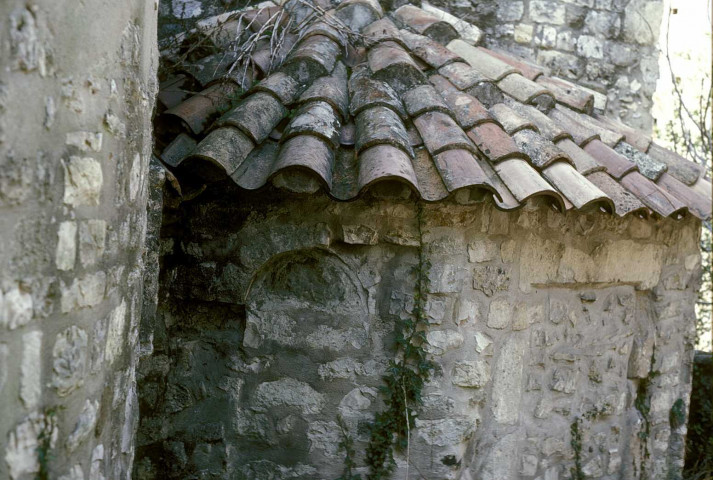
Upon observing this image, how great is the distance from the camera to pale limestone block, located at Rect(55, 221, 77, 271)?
5.47ft

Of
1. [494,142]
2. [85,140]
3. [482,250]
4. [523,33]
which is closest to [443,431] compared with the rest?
[482,250]

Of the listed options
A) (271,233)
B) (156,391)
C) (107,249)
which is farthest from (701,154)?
(107,249)

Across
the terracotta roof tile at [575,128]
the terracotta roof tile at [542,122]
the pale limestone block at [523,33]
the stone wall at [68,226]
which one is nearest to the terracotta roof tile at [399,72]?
the terracotta roof tile at [542,122]

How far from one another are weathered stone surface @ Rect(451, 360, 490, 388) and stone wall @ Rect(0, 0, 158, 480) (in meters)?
1.44

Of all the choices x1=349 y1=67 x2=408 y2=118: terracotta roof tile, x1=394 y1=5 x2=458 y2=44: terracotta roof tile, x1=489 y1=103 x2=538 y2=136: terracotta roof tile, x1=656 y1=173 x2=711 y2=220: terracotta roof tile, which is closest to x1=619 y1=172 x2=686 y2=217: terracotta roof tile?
x1=656 y1=173 x2=711 y2=220: terracotta roof tile

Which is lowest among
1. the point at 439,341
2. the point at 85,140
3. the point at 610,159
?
the point at 439,341

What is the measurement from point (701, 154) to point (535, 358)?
10.6ft

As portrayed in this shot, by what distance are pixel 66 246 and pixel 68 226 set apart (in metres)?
0.05

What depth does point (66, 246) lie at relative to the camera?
1700mm

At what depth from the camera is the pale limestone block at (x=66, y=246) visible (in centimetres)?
167

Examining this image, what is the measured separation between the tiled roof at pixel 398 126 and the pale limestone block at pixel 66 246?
100 cm

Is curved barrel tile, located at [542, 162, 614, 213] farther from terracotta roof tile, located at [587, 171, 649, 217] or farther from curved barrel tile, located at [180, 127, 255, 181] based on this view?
curved barrel tile, located at [180, 127, 255, 181]

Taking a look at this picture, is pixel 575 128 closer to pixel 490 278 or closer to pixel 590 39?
pixel 490 278

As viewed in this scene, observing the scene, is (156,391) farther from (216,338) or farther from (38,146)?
(38,146)
